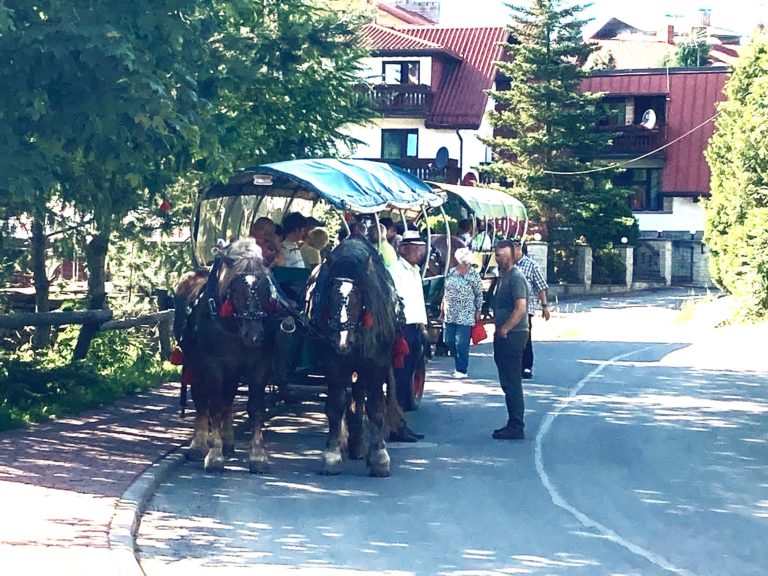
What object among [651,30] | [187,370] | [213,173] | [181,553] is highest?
[651,30]

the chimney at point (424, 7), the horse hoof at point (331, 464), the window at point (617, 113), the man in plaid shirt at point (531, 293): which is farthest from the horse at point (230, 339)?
the chimney at point (424, 7)

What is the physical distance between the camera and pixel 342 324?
450 inches

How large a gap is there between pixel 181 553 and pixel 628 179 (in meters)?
52.4

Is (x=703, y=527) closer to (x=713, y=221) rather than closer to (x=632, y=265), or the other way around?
(x=713, y=221)

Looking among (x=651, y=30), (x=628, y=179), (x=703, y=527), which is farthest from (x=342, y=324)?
(x=651, y=30)

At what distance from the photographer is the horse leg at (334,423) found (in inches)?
463

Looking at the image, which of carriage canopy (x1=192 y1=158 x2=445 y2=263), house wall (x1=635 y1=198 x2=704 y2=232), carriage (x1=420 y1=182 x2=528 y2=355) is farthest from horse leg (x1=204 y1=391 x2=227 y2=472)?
house wall (x1=635 y1=198 x2=704 y2=232)

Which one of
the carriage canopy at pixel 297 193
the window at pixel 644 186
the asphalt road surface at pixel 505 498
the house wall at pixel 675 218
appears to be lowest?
the asphalt road surface at pixel 505 498

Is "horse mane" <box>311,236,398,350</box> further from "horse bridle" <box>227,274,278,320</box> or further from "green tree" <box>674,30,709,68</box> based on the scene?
"green tree" <box>674,30,709,68</box>

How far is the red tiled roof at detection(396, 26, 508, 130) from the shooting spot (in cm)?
5675

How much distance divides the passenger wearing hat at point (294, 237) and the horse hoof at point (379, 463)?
11.2 feet

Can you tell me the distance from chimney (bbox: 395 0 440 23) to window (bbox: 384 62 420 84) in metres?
26.9

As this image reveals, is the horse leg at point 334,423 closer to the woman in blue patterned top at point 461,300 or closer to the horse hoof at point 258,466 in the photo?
the horse hoof at point 258,466

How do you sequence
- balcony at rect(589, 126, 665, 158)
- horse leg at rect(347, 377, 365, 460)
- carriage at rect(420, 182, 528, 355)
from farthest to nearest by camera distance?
balcony at rect(589, 126, 665, 158)
carriage at rect(420, 182, 528, 355)
horse leg at rect(347, 377, 365, 460)
